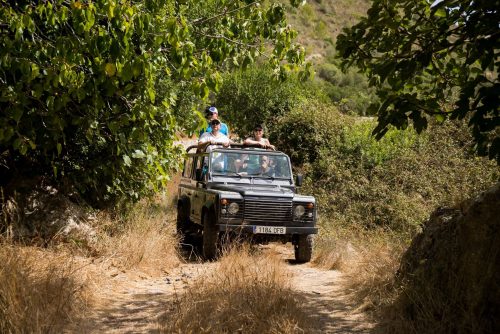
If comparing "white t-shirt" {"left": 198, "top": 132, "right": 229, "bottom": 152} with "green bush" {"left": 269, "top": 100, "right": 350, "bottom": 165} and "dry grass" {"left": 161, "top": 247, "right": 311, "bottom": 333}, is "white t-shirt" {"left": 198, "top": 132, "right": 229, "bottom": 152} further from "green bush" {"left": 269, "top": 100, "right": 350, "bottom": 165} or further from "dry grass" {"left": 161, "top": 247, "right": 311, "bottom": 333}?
"dry grass" {"left": 161, "top": 247, "right": 311, "bottom": 333}

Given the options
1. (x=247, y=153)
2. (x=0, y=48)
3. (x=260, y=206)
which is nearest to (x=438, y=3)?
(x=0, y=48)

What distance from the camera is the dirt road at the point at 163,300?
5.17 meters

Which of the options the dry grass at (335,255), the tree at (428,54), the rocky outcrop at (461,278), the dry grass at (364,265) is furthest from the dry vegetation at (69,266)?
the tree at (428,54)

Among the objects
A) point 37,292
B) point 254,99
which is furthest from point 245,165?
point 254,99

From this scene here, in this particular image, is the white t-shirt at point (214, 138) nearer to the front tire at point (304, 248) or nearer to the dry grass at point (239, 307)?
the front tire at point (304, 248)

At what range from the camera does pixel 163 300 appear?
6074 millimetres

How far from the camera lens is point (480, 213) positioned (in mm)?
4332

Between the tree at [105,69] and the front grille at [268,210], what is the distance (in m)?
1.33

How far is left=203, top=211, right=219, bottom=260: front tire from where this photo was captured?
8375 mm

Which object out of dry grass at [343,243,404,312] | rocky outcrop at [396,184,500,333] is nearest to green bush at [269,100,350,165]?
dry grass at [343,243,404,312]

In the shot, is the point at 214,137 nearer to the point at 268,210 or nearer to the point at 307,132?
the point at 268,210

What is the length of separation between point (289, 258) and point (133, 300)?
12.2 feet

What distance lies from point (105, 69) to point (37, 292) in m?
1.91

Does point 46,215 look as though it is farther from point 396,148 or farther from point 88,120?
point 396,148
